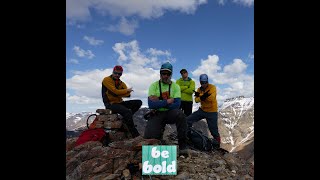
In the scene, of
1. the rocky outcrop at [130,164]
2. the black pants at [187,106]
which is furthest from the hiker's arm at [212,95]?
the rocky outcrop at [130,164]

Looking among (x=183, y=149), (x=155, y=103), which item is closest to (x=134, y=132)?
(x=183, y=149)

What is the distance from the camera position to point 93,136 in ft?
36.4

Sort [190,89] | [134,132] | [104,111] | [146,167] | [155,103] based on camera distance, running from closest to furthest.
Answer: [146,167]
[155,103]
[104,111]
[134,132]
[190,89]

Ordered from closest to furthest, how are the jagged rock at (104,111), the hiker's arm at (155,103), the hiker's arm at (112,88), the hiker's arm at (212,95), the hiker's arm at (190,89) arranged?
the hiker's arm at (155,103) < the hiker's arm at (112,88) < the hiker's arm at (212,95) < the jagged rock at (104,111) < the hiker's arm at (190,89)

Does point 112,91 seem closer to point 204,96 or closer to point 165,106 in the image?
point 165,106

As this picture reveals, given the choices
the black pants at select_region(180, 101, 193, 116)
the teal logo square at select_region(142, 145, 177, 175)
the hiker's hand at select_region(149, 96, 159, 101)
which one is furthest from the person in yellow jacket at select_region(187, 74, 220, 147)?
the teal logo square at select_region(142, 145, 177, 175)

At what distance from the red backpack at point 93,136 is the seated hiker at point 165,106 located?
223 centimetres

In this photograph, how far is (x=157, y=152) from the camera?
25.5 ft

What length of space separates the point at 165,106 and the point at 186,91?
12.8 feet

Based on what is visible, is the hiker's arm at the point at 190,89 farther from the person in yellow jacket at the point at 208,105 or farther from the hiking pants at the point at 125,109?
the hiking pants at the point at 125,109

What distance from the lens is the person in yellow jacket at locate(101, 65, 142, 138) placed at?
1157 cm

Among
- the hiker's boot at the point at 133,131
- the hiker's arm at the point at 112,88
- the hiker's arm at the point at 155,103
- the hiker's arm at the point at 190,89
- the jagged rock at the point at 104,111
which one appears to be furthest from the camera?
the hiker's arm at the point at 190,89

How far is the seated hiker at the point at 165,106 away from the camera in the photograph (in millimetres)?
9406
